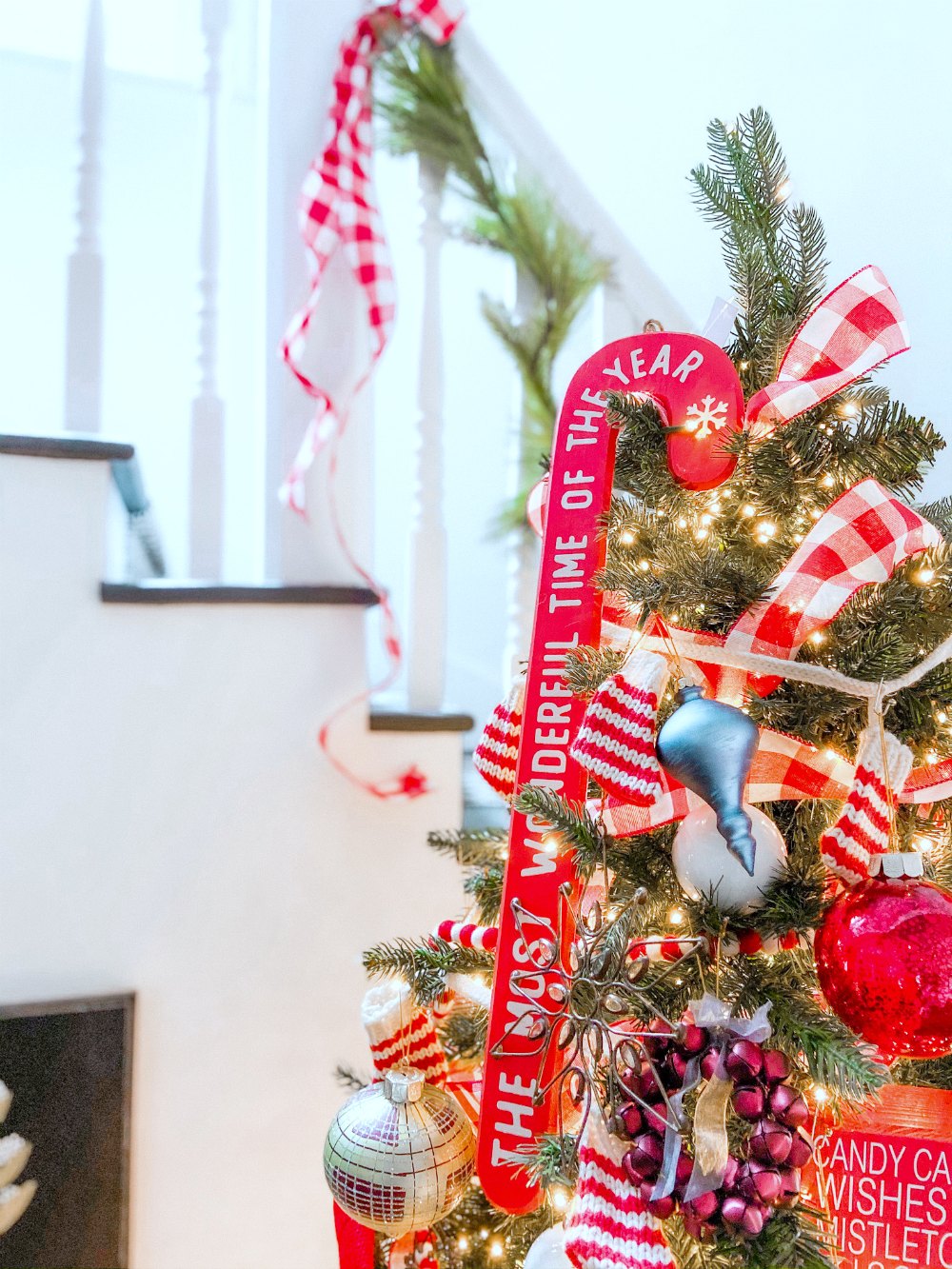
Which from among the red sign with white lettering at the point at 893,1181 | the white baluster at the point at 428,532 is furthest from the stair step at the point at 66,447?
the red sign with white lettering at the point at 893,1181

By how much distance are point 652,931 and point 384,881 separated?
49 cm

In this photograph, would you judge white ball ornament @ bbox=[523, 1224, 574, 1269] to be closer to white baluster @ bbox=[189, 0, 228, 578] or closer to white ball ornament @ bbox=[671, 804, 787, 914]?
white ball ornament @ bbox=[671, 804, 787, 914]

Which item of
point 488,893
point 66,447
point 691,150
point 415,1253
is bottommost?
point 415,1253

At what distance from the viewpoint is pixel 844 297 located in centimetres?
56

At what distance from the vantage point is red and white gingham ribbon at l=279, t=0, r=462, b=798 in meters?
1.02

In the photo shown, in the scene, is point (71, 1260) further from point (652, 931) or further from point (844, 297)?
point (844, 297)

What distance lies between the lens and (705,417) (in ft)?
1.88

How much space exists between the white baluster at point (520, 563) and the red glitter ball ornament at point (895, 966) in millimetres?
731

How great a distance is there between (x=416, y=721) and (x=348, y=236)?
0.51 meters

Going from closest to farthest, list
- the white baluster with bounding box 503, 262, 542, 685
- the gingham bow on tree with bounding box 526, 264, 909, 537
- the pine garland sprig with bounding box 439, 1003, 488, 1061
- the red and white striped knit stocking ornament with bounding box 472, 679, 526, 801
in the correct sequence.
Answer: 1. the gingham bow on tree with bounding box 526, 264, 909, 537
2. the red and white striped knit stocking ornament with bounding box 472, 679, 526, 801
3. the pine garland sprig with bounding box 439, 1003, 488, 1061
4. the white baluster with bounding box 503, 262, 542, 685

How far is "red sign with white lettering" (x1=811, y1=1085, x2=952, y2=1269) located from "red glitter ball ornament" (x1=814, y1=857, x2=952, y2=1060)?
0.29 feet

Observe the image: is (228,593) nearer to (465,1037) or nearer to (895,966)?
(465,1037)

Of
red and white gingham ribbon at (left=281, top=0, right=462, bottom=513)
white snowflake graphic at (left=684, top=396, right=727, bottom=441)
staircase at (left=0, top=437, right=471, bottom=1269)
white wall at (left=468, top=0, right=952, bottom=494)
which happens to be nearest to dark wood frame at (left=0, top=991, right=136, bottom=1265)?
staircase at (left=0, top=437, right=471, bottom=1269)

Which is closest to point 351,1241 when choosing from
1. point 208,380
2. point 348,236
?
point 208,380
